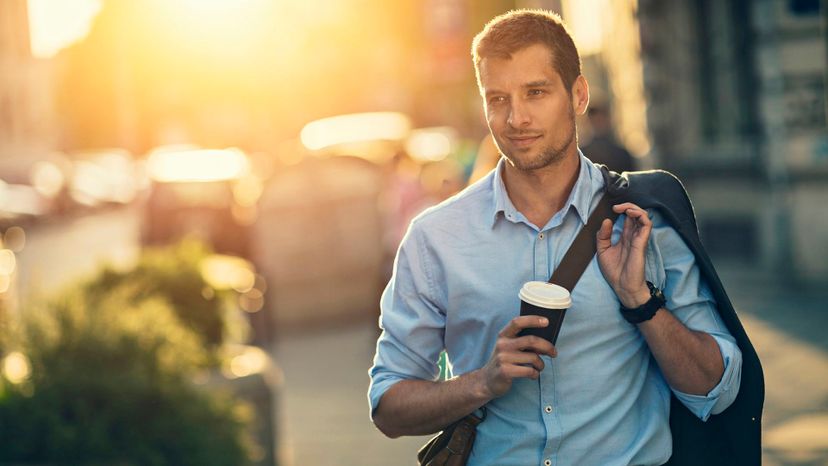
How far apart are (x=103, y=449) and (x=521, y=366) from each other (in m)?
2.94

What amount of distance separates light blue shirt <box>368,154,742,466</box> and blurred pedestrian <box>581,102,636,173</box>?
→ 631 cm

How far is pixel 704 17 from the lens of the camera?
17406 millimetres

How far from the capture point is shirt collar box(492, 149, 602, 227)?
126 inches

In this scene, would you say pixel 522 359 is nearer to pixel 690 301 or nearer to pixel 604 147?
pixel 690 301

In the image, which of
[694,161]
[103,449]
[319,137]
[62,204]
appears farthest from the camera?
[62,204]

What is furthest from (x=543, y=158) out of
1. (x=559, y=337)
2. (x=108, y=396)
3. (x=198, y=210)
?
(x=198, y=210)

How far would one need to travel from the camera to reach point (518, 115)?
3111mm

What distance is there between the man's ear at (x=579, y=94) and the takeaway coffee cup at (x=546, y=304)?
0.54 metres

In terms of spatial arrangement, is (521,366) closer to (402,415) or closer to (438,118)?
(402,415)

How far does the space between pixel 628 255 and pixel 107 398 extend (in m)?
3.05

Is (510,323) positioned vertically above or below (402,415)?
above

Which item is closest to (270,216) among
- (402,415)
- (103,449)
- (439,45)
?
(103,449)

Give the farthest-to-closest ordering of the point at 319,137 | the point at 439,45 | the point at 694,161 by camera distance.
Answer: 1. the point at 439,45
2. the point at 319,137
3. the point at 694,161

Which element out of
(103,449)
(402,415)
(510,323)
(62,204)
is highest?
(510,323)
